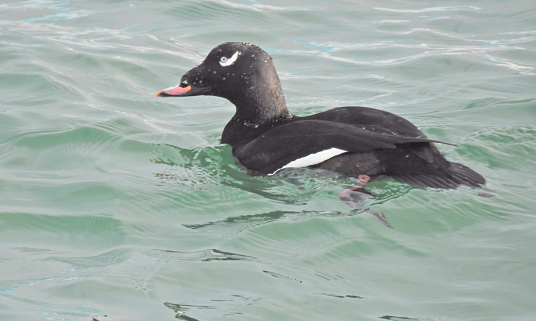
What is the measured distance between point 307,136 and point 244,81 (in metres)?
1.00

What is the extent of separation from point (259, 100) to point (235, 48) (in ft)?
1.42

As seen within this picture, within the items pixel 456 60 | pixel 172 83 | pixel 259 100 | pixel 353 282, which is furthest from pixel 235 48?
pixel 456 60

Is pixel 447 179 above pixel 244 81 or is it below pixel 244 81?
below

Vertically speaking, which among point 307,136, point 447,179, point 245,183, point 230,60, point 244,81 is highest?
point 230,60

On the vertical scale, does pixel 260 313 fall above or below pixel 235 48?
below

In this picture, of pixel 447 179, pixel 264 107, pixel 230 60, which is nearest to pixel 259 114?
pixel 264 107

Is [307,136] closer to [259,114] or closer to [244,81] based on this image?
[259,114]

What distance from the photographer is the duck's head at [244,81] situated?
232 inches

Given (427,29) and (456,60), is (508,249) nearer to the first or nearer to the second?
(456,60)

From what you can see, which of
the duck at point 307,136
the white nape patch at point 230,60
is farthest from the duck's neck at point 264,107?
the white nape patch at point 230,60

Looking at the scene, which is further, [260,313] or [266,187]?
[266,187]

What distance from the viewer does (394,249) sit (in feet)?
13.8

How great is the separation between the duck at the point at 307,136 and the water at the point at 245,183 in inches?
5.5

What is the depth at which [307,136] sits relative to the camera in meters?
5.11
